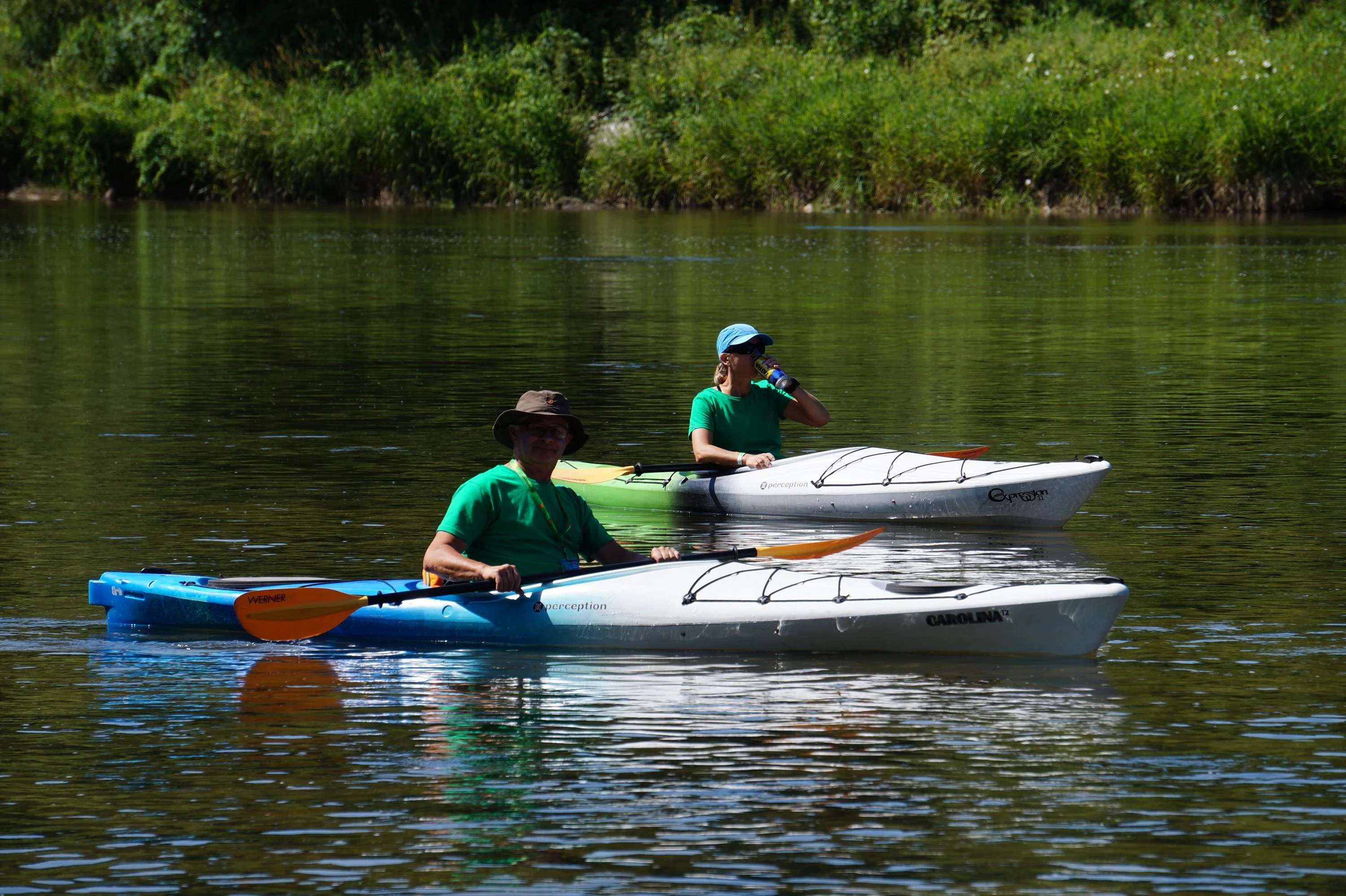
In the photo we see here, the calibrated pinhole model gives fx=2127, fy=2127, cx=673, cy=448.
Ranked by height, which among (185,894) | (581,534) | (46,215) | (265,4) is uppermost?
(265,4)

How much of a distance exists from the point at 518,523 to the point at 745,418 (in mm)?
3677

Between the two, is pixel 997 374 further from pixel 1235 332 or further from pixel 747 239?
pixel 747 239

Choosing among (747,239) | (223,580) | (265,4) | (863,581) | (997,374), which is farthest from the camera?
(265,4)

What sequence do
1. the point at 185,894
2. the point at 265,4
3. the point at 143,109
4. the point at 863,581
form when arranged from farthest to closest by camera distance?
the point at 265,4, the point at 143,109, the point at 863,581, the point at 185,894

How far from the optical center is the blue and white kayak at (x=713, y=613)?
294 inches

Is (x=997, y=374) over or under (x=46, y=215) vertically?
under

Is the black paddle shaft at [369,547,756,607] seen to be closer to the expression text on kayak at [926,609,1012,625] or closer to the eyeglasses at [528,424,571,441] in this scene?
the eyeglasses at [528,424,571,441]

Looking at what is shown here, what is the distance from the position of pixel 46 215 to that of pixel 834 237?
15950mm

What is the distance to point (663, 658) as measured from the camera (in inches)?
308

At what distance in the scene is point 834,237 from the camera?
30.8 metres

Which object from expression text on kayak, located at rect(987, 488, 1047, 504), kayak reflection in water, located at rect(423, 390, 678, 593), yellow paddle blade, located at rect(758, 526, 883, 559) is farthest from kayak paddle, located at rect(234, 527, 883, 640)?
expression text on kayak, located at rect(987, 488, 1047, 504)

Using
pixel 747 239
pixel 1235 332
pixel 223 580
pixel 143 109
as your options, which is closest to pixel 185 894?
pixel 223 580

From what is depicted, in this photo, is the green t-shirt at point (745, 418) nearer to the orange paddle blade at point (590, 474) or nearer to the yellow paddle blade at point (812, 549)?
the orange paddle blade at point (590, 474)

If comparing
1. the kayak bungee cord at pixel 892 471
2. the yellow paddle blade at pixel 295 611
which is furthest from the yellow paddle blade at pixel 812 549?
the kayak bungee cord at pixel 892 471
